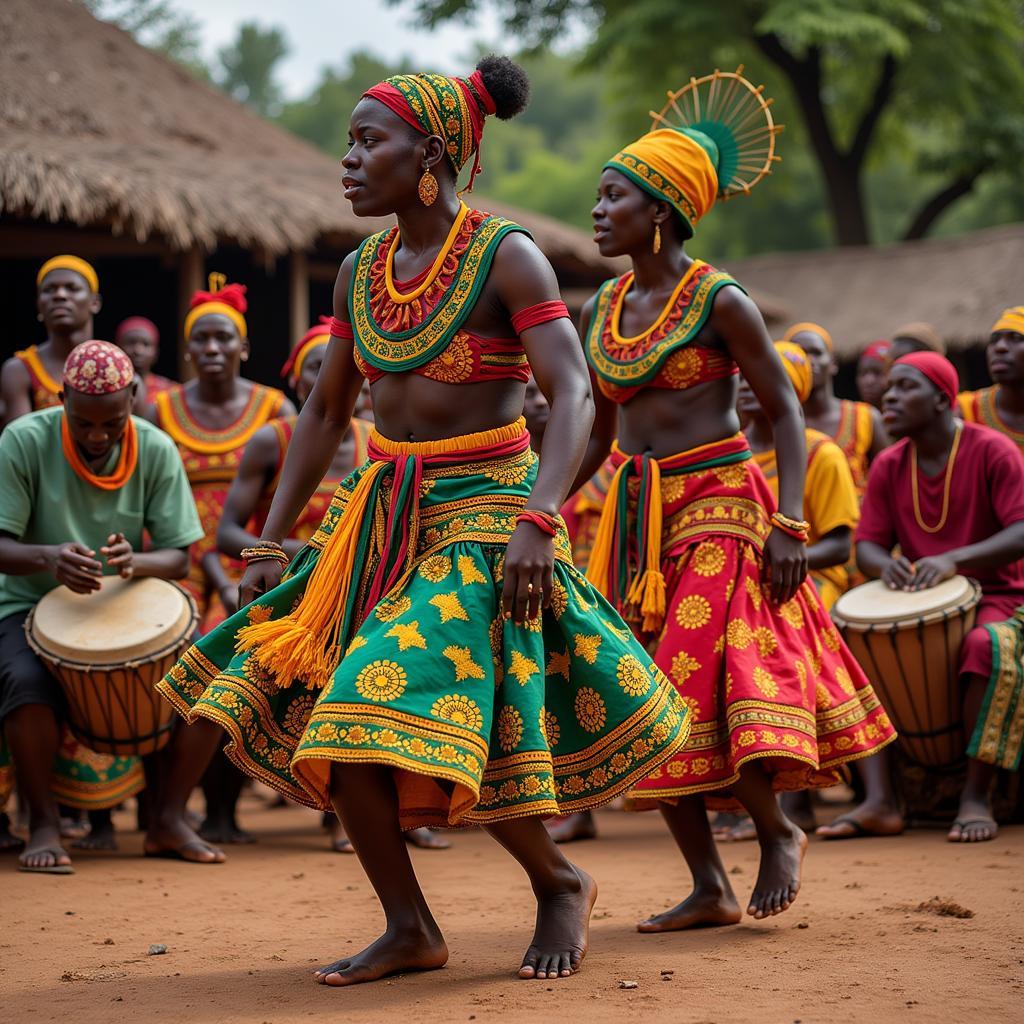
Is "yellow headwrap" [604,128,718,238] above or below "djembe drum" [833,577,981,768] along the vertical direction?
above

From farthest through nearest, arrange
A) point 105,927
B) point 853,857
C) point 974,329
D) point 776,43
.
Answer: point 776,43
point 974,329
point 853,857
point 105,927

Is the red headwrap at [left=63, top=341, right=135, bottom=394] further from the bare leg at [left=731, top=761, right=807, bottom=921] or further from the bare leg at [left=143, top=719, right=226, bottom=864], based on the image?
the bare leg at [left=731, top=761, right=807, bottom=921]

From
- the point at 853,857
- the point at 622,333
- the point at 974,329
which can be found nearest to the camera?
the point at 622,333

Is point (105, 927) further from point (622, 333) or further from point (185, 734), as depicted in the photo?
point (622, 333)

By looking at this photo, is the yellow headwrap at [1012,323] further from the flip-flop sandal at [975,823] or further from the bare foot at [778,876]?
the bare foot at [778,876]

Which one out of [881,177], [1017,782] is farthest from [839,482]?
[881,177]

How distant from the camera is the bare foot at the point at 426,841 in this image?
689 cm

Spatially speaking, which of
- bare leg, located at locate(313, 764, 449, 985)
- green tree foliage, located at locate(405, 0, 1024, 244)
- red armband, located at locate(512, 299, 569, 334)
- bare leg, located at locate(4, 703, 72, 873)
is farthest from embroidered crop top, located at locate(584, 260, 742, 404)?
green tree foliage, located at locate(405, 0, 1024, 244)

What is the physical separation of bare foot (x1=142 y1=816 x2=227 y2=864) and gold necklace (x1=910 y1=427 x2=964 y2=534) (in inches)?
133

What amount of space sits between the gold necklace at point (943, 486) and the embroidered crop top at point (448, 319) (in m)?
3.39

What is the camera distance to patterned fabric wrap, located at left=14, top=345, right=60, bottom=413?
766 cm

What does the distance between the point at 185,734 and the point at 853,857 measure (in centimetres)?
276

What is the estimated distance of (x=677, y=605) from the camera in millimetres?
4969

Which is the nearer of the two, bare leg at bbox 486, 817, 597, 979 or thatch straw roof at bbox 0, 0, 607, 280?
bare leg at bbox 486, 817, 597, 979
